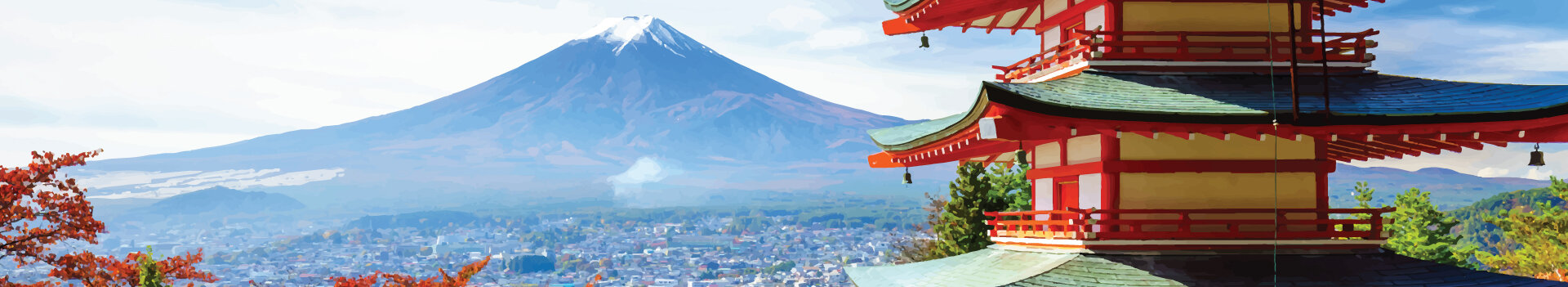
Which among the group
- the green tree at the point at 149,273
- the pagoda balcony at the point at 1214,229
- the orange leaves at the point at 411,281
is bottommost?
the orange leaves at the point at 411,281

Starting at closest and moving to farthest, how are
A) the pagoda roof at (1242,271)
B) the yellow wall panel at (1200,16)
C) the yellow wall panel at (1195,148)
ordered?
the pagoda roof at (1242,271), the yellow wall panel at (1195,148), the yellow wall panel at (1200,16)

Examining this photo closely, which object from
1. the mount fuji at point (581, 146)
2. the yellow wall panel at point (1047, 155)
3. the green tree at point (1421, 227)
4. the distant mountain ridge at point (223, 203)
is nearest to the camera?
the yellow wall panel at point (1047, 155)

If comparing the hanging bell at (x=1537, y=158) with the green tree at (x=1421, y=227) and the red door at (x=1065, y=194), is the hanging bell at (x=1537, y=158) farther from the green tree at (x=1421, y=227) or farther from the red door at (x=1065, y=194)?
the green tree at (x=1421, y=227)

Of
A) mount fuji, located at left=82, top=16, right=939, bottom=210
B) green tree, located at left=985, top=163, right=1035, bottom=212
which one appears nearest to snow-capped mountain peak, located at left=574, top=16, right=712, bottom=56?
mount fuji, located at left=82, top=16, right=939, bottom=210

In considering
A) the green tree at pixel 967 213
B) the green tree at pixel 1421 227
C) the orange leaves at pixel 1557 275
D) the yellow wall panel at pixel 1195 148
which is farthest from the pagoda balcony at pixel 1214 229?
the green tree at pixel 1421 227

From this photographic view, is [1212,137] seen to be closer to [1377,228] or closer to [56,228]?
[1377,228]

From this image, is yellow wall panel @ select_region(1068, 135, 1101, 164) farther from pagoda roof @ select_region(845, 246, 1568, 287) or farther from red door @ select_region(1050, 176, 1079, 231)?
pagoda roof @ select_region(845, 246, 1568, 287)
